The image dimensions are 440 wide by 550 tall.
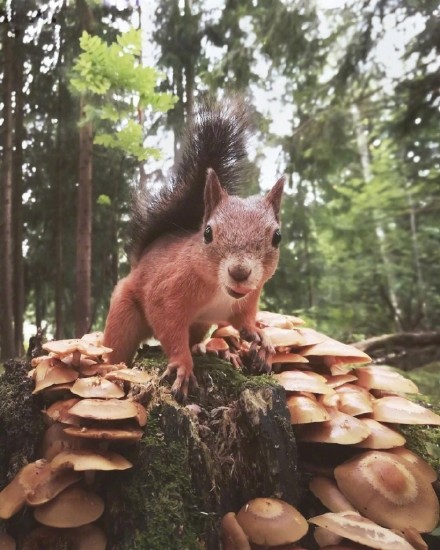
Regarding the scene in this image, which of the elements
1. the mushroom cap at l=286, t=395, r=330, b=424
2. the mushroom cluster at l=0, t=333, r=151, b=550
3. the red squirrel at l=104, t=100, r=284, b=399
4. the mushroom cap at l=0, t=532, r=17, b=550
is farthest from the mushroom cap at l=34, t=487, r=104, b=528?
the mushroom cap at l=286, t=395, r=330, b=424

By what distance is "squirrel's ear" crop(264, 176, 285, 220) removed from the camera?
1.75m

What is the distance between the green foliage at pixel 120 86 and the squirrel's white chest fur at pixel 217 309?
2.29m

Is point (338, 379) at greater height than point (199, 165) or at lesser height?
lesser

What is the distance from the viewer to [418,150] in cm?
516

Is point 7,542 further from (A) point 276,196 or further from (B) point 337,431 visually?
(A) point 276,196

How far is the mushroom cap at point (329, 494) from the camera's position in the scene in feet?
4.80

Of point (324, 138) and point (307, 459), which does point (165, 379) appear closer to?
point (307, 459)

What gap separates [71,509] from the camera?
1.23 meters

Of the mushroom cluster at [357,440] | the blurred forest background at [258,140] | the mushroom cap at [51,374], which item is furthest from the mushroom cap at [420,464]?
the blurred forest background at [258,140]

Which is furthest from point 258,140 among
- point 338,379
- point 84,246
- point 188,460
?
point 188,460

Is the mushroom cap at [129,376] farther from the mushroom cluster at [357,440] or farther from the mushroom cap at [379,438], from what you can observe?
the mushroom cap at [379,438]

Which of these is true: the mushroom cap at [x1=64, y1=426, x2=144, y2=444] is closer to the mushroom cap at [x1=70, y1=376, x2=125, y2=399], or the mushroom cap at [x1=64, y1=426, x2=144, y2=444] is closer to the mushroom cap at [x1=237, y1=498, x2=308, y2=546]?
the mushroom cap at [x1=70, y1=376, x2=125, y2=399]

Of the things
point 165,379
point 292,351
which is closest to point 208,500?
point 165,379

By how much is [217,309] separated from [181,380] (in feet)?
1.19
